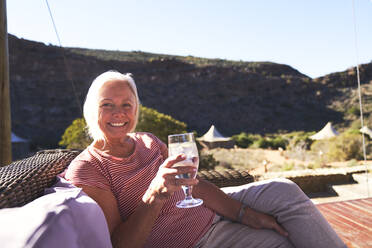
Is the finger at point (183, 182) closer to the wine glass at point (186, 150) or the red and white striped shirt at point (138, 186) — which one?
the wine glass at point (186, 150)

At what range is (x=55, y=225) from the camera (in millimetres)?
607

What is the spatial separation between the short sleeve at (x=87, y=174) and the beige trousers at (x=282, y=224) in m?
0.57

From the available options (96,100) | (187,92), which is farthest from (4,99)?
(187,92)

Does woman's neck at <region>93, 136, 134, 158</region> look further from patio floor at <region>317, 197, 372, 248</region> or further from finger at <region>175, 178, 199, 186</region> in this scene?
patio floor at <region>317, 197, 372, 248</region>

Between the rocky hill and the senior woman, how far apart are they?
23129mm

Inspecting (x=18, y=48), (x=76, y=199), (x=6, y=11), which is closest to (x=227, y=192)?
(x=76, y=199)

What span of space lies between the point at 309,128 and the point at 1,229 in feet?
97.2

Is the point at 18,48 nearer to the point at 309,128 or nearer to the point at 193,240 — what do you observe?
the point at 309,128

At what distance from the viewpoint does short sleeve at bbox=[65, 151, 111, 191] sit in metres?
1.13

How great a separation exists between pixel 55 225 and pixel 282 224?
1121 millimetres

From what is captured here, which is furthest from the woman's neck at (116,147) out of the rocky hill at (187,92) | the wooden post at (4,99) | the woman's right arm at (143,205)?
the rocky hill at (187,92)

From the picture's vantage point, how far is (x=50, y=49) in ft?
107

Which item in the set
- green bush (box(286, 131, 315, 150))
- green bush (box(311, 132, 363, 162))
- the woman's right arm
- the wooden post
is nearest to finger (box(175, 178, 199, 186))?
the woman's right arm

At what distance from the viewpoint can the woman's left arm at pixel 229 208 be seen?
4.63 feet
